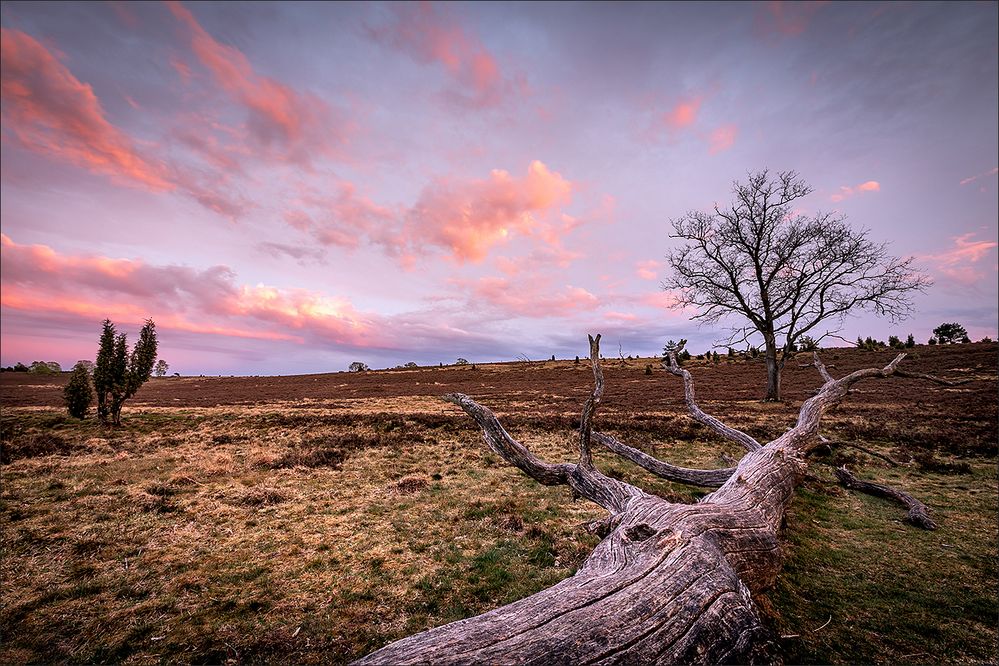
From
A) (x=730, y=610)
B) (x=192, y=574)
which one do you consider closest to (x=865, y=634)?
(x=730, y=610)

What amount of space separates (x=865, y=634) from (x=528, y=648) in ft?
14.8

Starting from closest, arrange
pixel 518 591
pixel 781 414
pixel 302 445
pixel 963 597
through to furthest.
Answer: pixel 963 597, pixel 518 591, pixel 302 445, pixel 781 414

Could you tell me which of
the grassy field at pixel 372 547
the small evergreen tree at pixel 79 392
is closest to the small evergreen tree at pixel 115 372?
the small evergreen tree at pixel 79 392

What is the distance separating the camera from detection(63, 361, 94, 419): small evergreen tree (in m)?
20.2

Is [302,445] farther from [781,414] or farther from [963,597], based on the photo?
[781,414]

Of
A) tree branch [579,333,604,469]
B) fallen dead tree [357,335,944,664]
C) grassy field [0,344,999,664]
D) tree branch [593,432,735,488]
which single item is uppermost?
tree branch [579,333,604,469]

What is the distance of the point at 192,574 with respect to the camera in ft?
18.9

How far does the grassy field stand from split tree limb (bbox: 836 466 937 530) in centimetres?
28

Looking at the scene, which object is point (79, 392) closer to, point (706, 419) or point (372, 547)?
point (372, 547)

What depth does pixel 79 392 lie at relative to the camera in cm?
2022

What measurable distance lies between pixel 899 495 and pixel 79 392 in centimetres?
3362

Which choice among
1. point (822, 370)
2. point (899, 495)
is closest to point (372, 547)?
point (899, 495)

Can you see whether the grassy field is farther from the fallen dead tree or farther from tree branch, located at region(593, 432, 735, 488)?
tree branch, located at region(593, 432, 735, 488)

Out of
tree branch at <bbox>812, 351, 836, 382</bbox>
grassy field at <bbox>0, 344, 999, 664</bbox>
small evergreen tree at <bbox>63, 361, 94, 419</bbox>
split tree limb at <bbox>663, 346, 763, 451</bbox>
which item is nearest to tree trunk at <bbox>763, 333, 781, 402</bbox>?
grassy field at <bbox>0, 344, 999, 664</bbox>
